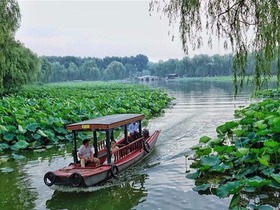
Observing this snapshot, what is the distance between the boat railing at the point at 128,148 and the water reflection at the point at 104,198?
2.85ft

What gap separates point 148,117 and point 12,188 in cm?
1183

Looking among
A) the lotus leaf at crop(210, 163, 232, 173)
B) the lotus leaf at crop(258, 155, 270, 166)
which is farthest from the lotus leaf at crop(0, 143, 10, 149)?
the lotus leaf at crop(258, 155, 270, 166)

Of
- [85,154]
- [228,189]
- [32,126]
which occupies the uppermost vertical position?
[32,126]

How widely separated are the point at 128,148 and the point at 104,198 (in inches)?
92.0

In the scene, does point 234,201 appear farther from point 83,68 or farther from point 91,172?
point 83,68

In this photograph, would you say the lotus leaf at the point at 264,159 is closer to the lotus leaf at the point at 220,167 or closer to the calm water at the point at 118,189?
the lotus leaf at the point at 220,167

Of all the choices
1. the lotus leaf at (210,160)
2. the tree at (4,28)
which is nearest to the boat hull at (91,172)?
the lotus leaf at (210,160)

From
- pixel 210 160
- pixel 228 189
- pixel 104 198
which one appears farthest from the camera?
pixel 210 160

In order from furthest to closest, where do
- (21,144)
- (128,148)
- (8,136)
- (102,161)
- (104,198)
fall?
(8,136) < (21,144) < (128,148) < (102,161) < (104,198)

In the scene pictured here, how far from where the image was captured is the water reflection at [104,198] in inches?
260

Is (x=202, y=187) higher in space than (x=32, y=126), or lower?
lower

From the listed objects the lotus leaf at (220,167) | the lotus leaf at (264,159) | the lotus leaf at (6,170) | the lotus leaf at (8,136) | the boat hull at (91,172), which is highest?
the lotus leaf at (264,159)

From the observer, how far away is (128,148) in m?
9.12

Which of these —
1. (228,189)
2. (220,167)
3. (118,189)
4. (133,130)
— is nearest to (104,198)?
(118,189)
